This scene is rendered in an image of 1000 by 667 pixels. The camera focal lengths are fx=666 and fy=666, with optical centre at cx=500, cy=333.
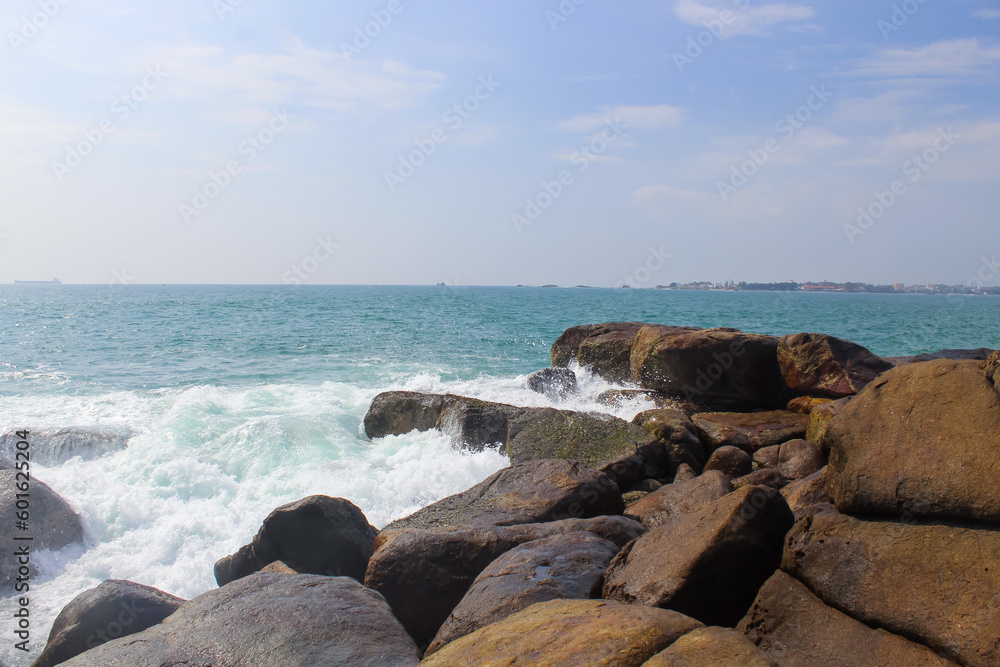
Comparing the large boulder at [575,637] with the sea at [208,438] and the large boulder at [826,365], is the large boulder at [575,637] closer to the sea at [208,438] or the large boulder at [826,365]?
the sea at [208,438]

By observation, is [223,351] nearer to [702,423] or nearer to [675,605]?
[702,423]

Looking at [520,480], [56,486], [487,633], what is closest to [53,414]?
[56,486]

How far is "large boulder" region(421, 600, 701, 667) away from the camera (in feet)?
9.58

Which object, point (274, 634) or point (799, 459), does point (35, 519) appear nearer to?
point (274, 634)

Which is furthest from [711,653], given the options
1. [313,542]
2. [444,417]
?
[444,417]

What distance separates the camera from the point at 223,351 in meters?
23.6

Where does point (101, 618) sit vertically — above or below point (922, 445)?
below

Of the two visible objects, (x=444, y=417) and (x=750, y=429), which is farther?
(x=444, y=417)

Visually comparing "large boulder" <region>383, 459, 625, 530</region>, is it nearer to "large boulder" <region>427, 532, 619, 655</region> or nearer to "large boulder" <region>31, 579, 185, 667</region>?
"large boulder" <region>427, 532, 619, 655</region>

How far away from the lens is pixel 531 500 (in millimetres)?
6551

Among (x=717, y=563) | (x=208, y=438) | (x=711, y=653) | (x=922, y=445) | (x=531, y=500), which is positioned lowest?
(x=208, y=438)

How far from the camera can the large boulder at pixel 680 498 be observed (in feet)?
20.2

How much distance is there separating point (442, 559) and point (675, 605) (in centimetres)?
199

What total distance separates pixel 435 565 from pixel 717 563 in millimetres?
2223
